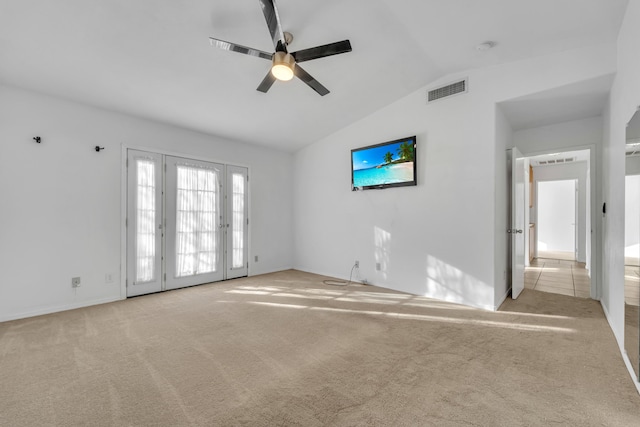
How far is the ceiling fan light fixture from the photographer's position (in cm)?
250

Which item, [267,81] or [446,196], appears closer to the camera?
[267,81]

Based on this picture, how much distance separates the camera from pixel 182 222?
4.71 metres

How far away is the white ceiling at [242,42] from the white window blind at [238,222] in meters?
1.60

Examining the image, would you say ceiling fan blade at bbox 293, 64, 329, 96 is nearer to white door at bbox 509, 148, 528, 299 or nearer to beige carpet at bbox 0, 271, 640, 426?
beige carpet at bbox 0, 271, 640, 426

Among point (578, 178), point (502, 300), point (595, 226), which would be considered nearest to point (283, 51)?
point (502, 300)

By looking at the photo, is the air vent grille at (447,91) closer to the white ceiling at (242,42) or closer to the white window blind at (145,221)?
the white ceiling at (242,42)

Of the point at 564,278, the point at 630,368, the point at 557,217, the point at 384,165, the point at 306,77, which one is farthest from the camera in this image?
the point at 557,217

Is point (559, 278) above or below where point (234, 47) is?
below

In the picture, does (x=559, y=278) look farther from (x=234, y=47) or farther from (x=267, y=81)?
(x=234, y=47)

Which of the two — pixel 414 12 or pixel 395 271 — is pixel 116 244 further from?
pixel 414 12

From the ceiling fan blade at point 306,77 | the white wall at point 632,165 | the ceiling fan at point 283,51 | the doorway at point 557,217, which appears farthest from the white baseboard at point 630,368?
the doorway at point 557,217

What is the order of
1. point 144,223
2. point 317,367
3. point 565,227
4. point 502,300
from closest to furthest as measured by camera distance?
point 317,367
point 502,300
point 144,223
point 565,227

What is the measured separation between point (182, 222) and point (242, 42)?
3.01m

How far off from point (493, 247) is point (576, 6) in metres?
2.48
